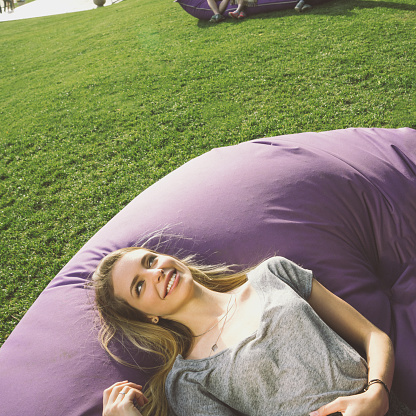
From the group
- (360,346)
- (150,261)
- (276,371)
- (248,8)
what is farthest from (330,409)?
(248,8)

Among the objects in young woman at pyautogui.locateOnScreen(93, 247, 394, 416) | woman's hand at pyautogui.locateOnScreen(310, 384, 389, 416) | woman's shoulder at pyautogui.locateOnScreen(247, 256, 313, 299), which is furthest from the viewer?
woman's shoulder at pyautogui.locateOnScreen(247, 256, 313, 299)

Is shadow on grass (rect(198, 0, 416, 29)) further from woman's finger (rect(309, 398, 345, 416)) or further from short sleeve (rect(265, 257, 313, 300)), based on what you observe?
woman's finger (rect(309, 398, 345, 416))

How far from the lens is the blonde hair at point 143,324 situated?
6.59 feet

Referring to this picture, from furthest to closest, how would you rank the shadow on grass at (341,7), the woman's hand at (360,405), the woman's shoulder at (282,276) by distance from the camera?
1. the shadow on grass at (341,7)
2. the woman's shoulder at (282,276)
3. the woman's hand at (360,405)

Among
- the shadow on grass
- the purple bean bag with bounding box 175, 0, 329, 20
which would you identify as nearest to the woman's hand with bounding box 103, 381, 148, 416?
the shadow on grass

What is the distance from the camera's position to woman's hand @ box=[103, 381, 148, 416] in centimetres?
166

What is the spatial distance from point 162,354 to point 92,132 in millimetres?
4816

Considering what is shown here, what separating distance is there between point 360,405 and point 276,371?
0.34 metres

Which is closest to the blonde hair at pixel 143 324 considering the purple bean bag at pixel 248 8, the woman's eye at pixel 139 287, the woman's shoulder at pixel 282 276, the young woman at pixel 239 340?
the young woman at pixel 239 340

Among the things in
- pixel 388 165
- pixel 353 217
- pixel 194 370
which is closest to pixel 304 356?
pixel 194 370

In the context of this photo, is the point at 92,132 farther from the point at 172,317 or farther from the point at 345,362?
the point at 345,362

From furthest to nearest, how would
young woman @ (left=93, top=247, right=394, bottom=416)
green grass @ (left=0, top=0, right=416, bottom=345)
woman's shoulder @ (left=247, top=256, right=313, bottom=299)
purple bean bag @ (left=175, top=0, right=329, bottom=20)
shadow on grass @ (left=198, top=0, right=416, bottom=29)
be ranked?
purple bean bag @ (left=175, top=0, right=329, bottom=20), shadow on grass @ (left=198, top=0, right=416, bottom=29), green grass @ (left=0, top=0, right=416, bottom=345), woman's shoulder @ (left=247, top=256, right=313, bottom=299), young woman @ (left=93, top=247, right=394, bottom=416)

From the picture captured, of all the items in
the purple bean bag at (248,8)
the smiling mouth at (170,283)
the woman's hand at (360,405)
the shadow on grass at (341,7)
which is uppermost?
the purple bean bag at (248,8)

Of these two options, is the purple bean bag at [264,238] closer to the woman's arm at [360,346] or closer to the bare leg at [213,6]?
the woman's arm at [360,346]
